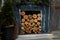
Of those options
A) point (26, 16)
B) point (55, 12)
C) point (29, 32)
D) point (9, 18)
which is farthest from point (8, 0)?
point (55, 12)

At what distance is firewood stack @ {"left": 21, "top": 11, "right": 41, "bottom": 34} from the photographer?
3910 millimetres

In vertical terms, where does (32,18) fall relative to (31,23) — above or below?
above

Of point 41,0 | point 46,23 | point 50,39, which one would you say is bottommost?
point 50,39

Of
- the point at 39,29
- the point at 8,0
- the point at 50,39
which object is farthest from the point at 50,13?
the point at 8,0

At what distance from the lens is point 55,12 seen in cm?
405

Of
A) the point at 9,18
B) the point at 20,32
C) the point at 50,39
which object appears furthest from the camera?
the point at 20,32

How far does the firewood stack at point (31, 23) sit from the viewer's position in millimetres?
3910

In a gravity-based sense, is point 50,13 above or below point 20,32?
above

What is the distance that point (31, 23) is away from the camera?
3.96 m

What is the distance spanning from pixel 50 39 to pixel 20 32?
26.7 inches

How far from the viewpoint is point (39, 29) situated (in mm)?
3945

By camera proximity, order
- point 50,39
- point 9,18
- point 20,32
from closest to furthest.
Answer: point 9,18 → point 50,39 → point 20,32

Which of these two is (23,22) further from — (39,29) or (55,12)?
(55,12)

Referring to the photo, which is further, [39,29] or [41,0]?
[39,29]
